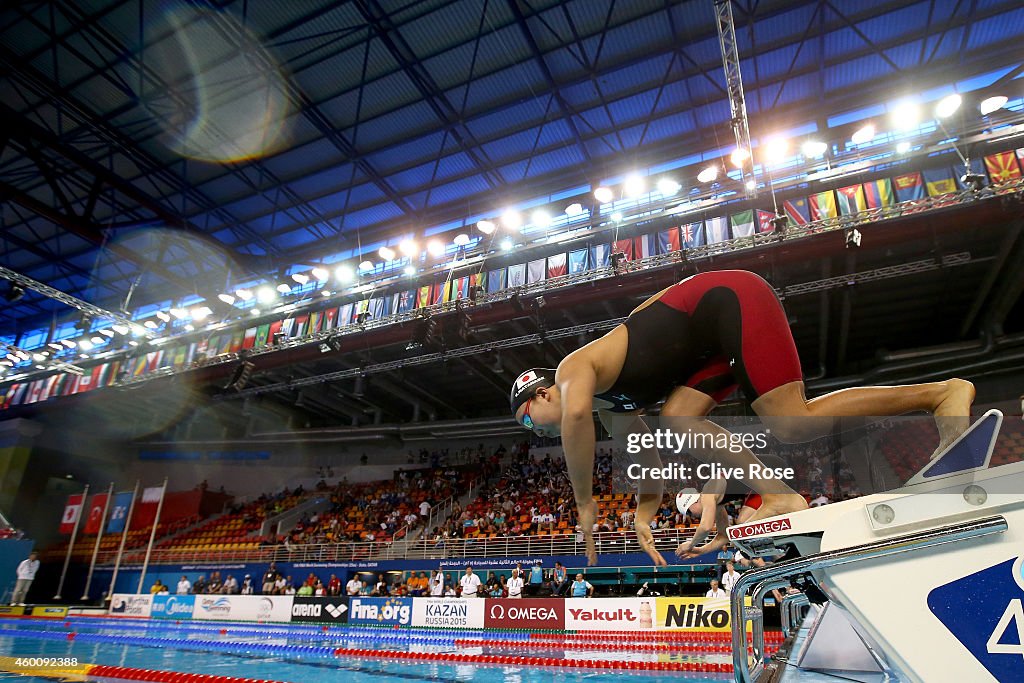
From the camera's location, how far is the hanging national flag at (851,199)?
10.8m

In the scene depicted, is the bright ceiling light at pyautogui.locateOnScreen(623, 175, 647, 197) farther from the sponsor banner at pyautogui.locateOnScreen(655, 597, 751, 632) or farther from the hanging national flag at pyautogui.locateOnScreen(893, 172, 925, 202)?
the sponsor banner at pyautogui.locateOnScreen(655, 597, 751, 632)

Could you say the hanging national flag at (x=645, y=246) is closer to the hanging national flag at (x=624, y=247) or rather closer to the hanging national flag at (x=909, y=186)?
the hanging national flag at (x=624, y=247)

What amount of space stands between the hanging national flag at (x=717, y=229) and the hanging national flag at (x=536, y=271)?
12.2 ft

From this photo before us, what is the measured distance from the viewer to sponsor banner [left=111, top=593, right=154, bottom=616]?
15.6 metres

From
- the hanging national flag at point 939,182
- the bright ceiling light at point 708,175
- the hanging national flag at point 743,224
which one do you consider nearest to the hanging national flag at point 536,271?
the bright ceiling light at point 708,175

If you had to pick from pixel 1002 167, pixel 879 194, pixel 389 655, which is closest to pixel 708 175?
pixel 879 194

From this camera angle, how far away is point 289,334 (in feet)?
55.5

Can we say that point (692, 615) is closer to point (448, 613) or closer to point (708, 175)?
point (448, 613)

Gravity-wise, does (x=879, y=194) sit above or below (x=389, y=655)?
above

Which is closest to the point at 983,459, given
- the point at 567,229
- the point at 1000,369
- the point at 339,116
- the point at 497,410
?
the point at 567,229

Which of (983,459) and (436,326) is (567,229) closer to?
(436,326)

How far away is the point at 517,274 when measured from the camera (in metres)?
14.0

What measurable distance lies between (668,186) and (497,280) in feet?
14.9

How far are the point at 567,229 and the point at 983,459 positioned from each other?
12752mm
